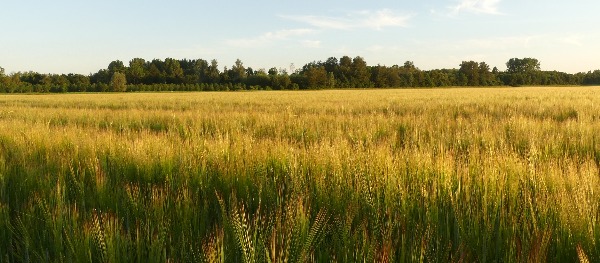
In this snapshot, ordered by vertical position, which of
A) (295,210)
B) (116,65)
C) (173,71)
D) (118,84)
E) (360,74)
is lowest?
(295,210)

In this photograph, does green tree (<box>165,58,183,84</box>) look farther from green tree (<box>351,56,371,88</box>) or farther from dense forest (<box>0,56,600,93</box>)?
green tree (<box>351,56,371,88</box>)

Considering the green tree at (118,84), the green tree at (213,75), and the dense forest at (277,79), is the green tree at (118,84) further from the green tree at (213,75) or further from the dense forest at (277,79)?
the green tree at (213,75)

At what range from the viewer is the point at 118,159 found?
3041 mm

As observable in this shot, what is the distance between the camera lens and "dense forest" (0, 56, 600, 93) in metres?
64.2

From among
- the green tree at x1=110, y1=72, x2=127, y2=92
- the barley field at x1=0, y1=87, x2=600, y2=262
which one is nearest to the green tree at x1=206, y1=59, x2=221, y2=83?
the green tree at x1=110, y1=72, x2=127, y2=92

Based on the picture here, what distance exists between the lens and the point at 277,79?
6744cm

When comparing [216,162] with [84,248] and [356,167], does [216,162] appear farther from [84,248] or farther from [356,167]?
[84,248]

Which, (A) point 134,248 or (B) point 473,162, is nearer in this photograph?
(A) point 134,248

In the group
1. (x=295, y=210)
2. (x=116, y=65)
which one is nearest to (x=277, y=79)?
(x=116, y=65)

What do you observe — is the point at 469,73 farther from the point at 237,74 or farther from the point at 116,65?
the point at 116,65

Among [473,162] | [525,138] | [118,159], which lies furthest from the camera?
[525,138]

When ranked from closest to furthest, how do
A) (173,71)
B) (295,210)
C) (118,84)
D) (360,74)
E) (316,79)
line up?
(295,210), (118,84), (316,79), (360,74), (173,71)

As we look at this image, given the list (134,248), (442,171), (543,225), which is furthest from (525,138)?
(134,248)

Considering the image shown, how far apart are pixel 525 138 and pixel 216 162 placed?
345cm
